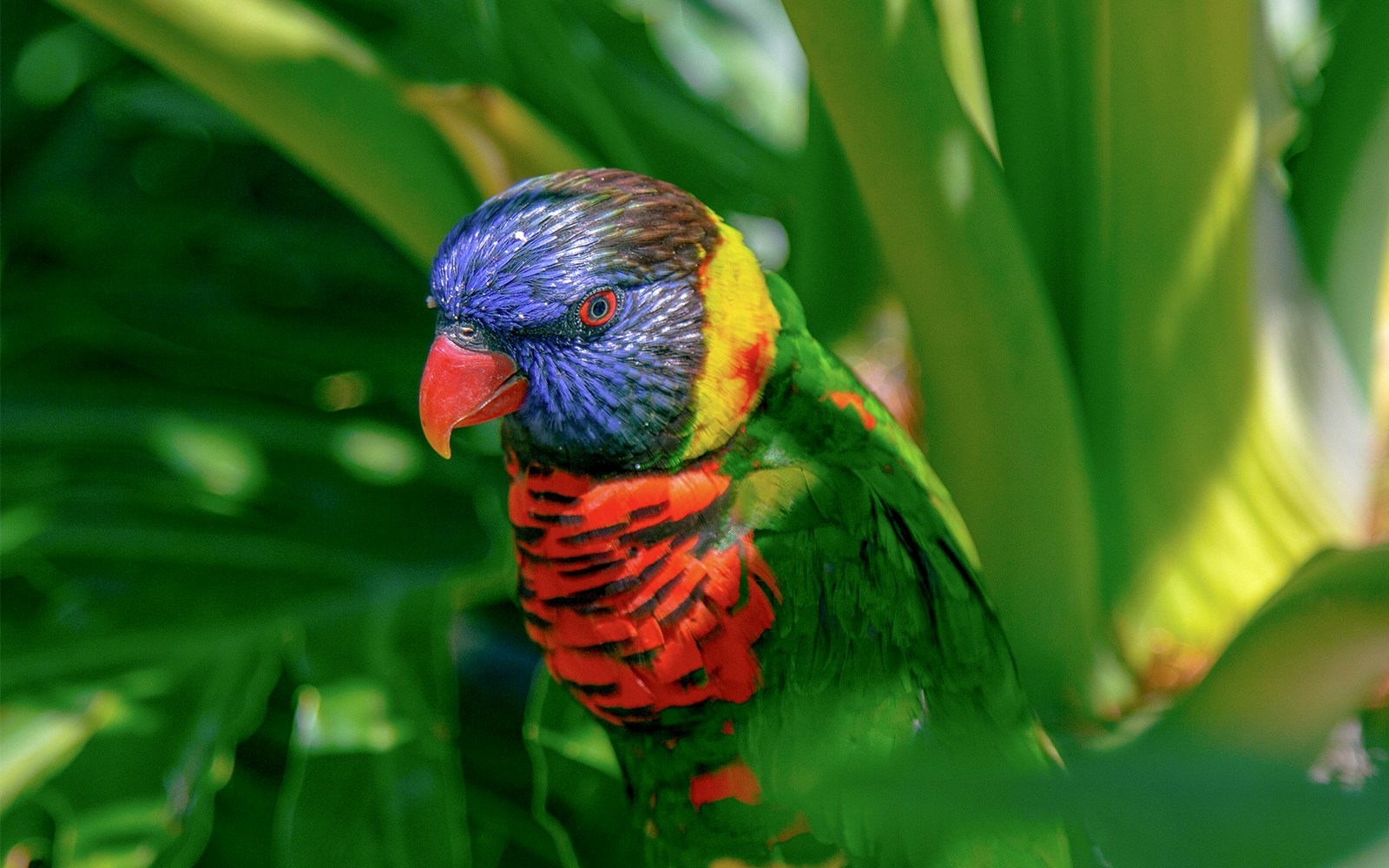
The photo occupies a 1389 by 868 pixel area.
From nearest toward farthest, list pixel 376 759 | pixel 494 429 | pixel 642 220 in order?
pixel 642 220, pixel 376 759, pixel 494 429

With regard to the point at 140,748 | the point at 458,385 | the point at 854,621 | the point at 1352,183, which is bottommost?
the point at 140,748

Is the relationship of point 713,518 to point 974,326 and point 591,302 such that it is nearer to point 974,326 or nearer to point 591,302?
point 591,302

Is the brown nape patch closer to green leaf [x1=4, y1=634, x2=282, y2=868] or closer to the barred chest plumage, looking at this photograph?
the barred chest plumage

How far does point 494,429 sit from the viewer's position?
1.25 m

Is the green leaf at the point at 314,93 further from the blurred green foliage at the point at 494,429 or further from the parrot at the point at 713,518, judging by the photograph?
the parrot at the point at 713,518

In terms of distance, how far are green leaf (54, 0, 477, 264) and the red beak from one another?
10.1 inches

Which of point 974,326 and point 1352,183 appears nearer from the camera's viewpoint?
point 974,326

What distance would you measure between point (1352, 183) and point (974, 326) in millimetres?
400

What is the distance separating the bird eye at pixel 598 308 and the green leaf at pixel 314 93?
0.93 feet

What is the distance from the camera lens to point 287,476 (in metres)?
1.17

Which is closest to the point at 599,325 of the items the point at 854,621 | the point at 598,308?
the point at 598,308

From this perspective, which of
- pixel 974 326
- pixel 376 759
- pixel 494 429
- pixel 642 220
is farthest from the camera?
pixel 494 429

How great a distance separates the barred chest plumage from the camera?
657 millimetres

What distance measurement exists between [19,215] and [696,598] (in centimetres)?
109
